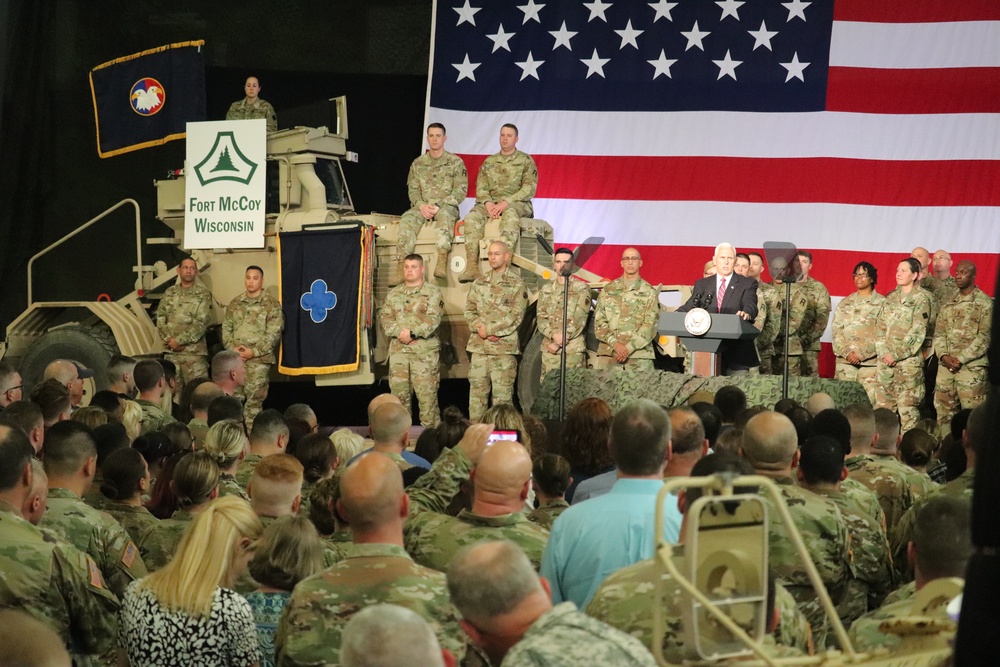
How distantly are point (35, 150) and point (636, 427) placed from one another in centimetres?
1367

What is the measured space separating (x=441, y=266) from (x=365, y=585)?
9.01m

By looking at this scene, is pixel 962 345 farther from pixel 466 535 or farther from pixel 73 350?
pixel 466 535

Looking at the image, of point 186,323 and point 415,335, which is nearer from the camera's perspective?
point 415,335

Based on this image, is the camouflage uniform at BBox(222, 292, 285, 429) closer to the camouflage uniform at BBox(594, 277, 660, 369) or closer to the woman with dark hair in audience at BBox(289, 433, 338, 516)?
the camouflage uniform at BBox(594, 277, 660, 369)

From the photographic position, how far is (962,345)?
11.2 metres

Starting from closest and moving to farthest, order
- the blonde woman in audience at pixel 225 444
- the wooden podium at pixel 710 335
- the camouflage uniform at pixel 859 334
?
the blonde woman in audience at pixel 225 444 → the wooden podium at pixel 710 335 → the camouflage uniform at pixel 859 334

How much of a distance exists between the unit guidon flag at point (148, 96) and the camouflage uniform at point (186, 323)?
1.84 meters

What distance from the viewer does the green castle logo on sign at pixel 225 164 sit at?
38.7 ft

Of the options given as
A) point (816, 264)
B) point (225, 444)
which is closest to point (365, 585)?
point (225, 444)

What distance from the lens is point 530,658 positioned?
7.22 feet

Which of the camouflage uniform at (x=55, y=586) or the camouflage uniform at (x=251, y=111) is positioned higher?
the camouflage uniform at (x=251, y=111)

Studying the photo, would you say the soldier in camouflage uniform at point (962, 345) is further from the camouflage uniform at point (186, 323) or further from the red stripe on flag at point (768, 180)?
the camouflage uniform at point (186, 323)

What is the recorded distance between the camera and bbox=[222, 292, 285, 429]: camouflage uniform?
39.8 ft

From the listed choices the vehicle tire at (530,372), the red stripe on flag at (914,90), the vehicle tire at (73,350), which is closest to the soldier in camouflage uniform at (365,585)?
the vehicle tire at (530,372)
